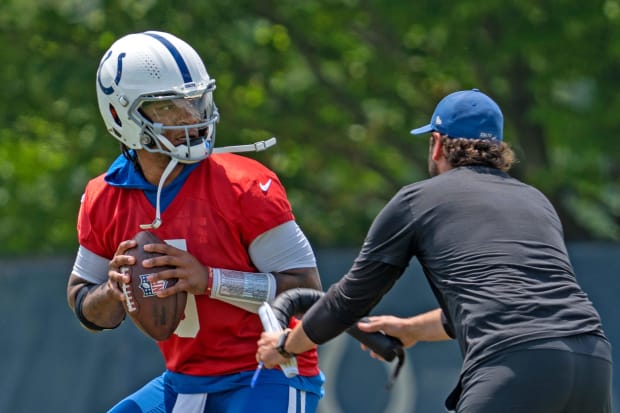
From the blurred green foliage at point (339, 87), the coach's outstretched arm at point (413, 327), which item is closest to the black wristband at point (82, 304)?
the coach's outstretched arm at point (413, 327)

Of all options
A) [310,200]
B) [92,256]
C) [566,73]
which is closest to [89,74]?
[310,200]

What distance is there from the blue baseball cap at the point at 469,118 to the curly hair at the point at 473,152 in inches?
0.7

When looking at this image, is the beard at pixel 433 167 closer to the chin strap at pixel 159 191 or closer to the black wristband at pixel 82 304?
the chin strap at pixel 159 191

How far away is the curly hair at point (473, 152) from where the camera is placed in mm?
3822

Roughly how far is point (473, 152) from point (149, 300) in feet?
3.87

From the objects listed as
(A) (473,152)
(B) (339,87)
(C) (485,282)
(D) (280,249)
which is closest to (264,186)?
(D) (280,249)

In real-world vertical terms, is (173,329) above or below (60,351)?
above

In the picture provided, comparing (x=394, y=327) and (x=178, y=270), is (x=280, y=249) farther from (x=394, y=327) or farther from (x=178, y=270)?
(x=394, y=327)

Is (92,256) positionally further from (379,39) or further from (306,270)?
(379,39)

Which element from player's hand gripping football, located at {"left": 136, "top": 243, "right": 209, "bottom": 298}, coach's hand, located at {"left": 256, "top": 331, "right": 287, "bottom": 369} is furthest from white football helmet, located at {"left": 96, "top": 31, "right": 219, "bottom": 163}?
coach's hand, located at {"left": 256, "top": 331, "right": 287, "bottom": 369}

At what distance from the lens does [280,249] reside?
155 inches

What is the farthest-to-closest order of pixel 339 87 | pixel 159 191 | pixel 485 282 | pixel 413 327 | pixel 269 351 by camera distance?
pixel 339 87 → pixel 413 327 → pixel 159 191 → pixel 269 351 → pixel 485 282

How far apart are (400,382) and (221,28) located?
4.19 metres

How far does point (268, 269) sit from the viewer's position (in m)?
3.99
